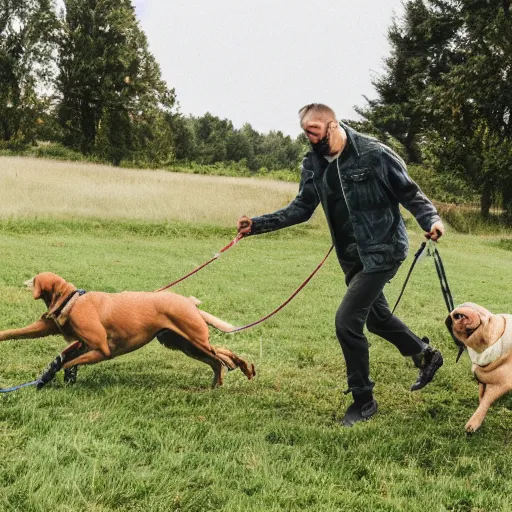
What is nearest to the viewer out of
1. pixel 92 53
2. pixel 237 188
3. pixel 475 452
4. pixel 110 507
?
pixel 110 507

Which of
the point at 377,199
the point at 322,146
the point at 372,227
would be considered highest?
the point at 322,146

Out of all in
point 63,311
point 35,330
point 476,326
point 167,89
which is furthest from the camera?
point 167,89

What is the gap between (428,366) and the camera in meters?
4.48

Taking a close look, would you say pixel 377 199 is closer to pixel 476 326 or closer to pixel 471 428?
pixel 476 326

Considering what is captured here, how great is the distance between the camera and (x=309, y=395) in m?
4.57

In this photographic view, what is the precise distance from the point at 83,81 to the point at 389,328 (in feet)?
105

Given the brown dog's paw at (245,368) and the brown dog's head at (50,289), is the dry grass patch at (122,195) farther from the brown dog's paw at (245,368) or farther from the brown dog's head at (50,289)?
the brown dog's paw at (245,368)

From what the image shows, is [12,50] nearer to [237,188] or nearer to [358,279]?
→ [237,188]

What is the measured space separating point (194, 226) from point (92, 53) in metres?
20.7

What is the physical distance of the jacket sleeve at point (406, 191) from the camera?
3.84 metres

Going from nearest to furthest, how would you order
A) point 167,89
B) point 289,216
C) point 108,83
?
point 289,216
point 108,83
point 167,89

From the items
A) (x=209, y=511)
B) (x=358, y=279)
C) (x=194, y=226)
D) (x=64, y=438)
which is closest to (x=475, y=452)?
(x=358, y=279)

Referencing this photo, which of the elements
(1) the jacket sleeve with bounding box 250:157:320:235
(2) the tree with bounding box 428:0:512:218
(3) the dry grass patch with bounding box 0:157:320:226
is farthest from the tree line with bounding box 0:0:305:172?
(1) the jacket sleeve with bounding box 250:157:320:235

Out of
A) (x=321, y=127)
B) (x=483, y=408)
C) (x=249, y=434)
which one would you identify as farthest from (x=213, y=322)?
(x=483, y=408)
